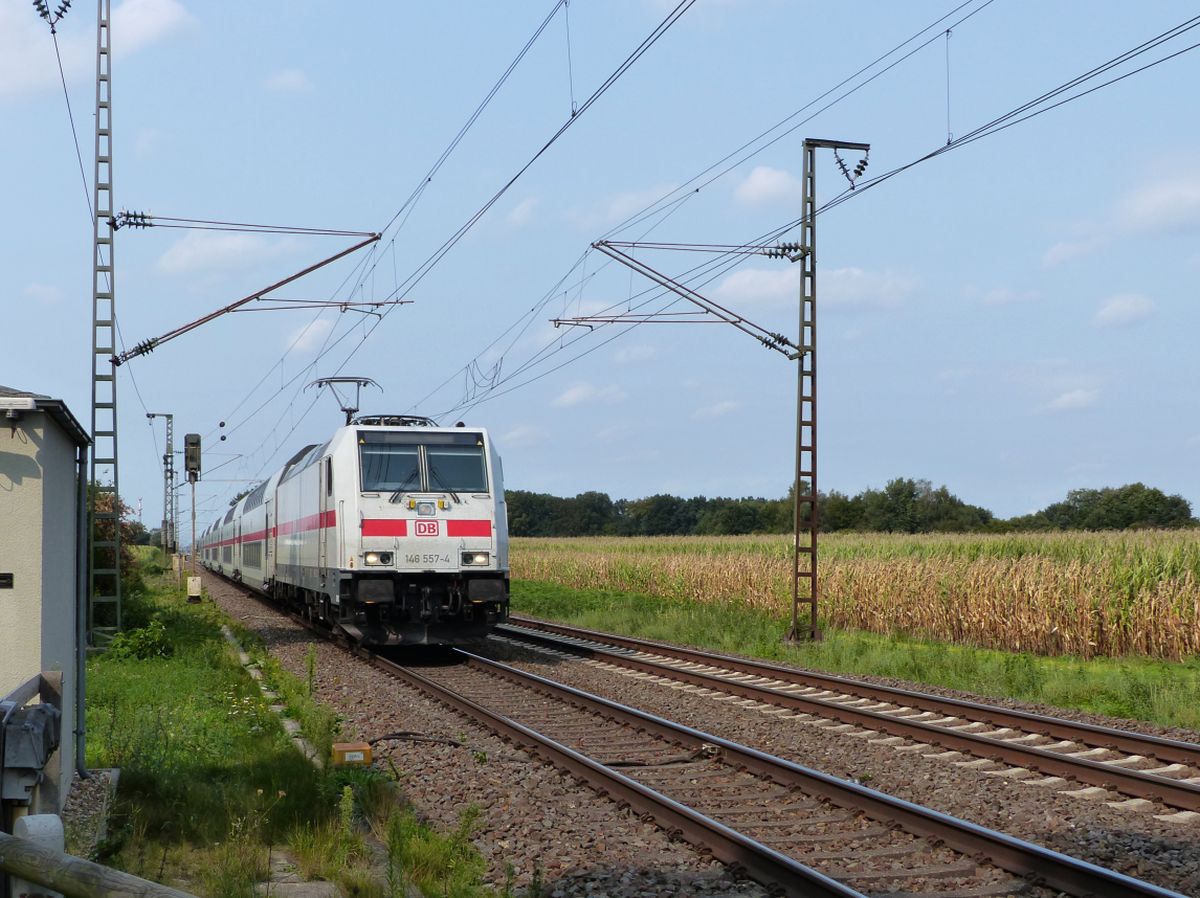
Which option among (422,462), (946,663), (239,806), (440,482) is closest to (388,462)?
(422,462)

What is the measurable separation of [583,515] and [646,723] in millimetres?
114920

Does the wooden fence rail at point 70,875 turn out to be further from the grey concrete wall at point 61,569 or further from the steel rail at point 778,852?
the steel rail at point 778,852

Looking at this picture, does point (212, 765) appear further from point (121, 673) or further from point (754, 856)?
point (121, 673)

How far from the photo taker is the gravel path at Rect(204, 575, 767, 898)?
23.2 ft

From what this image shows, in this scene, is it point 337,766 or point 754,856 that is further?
point 337,766

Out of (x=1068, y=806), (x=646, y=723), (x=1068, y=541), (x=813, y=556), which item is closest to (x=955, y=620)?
(x=813, y=556)

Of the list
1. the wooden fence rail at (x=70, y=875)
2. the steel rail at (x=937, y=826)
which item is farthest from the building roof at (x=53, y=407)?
the steel rail at (x=937, y=826)

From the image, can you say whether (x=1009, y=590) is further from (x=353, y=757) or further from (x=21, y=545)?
(x=21, y=545)

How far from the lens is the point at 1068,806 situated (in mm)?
8906

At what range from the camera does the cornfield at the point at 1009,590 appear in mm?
19188

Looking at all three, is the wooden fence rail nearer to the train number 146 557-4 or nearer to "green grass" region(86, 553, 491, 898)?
"green grass" region(86, 553, 491, 898)

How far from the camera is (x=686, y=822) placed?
8008 mm

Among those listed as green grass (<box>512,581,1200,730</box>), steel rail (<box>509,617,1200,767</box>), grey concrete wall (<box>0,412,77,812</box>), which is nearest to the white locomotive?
steel rail (<box>509,617,1200,767</box>)

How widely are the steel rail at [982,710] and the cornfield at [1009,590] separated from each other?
4.90m
